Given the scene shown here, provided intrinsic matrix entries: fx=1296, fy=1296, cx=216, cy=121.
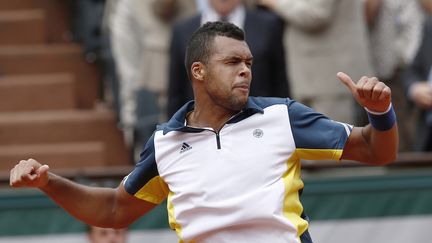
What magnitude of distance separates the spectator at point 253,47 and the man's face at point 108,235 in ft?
4.20

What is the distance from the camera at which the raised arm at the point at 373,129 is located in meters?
5.50

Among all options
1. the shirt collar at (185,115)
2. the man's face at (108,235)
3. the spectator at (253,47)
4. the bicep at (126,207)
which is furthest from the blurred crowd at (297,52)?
the shirt collar at (185,115)

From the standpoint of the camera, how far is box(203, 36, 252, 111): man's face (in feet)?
19.1

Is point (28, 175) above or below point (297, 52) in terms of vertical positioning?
above

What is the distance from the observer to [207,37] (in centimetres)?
595

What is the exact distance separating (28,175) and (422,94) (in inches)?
187

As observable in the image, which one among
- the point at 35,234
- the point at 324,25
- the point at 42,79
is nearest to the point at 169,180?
the point at 35,234

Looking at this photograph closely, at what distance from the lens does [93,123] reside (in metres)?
11.8

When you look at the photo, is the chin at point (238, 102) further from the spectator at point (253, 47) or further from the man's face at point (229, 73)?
the spectator at point (253, 47)

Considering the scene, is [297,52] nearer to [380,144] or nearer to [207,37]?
[207,37]

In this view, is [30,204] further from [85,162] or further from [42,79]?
[42,79]

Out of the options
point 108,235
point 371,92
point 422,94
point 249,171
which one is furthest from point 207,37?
point 422,94

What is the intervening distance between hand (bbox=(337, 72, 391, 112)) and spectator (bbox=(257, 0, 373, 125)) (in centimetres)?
462

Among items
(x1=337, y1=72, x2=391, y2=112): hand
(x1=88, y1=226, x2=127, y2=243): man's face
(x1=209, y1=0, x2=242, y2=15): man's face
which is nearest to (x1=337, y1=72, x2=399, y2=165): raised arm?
(x1=337, y1=72, x2=391, y2=112): hand
